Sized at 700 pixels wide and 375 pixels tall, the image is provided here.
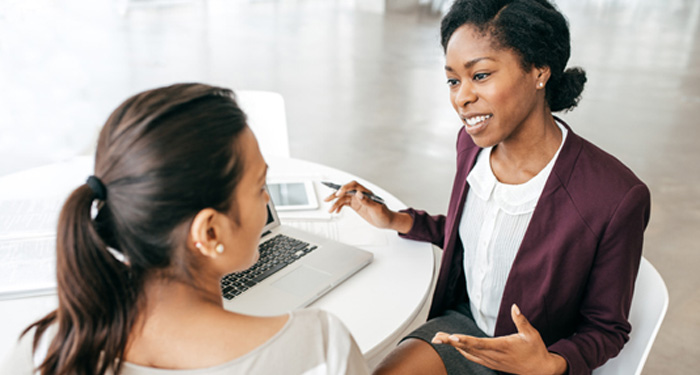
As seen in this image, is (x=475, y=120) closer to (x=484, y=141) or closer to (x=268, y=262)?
(x=484, y=141)

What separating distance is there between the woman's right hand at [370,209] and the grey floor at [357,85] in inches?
55.8

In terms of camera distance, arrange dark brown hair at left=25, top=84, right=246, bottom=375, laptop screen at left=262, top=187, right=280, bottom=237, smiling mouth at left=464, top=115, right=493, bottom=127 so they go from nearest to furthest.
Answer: dark brown hair at left=25, top=84, right=246, bottom=375 → smiling mouth at left=464, top=115, right=493, bottom=127 → laptop screen at left=262, top=187, right=280, bottom=237

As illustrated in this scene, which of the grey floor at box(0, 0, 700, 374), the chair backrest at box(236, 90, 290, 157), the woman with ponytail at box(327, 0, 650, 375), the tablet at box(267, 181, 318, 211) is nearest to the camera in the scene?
the woman with ponytail at box(327, 0, 650, 375)

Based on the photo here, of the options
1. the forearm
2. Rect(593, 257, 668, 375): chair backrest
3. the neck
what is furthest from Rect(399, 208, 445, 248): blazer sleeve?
Rect(593, 257, 668, 375): chair backrest

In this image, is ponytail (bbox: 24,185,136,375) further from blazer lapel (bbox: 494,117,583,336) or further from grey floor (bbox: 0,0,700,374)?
grey floor (bbox: 0,0,700,374)

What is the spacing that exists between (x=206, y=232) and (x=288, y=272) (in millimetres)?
606

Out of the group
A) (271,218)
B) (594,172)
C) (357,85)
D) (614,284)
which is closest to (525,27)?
(594,172)

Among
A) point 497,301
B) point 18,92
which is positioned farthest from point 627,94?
point 18,92

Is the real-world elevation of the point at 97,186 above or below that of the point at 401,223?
above

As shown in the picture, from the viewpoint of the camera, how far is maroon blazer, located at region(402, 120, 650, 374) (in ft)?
4.14

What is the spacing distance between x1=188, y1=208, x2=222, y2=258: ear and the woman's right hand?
0.77 metres

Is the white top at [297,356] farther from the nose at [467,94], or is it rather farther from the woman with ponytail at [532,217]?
the nose at [467,94]

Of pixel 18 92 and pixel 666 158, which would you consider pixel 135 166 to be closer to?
pixel 666 158

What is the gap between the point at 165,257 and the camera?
0.81m
